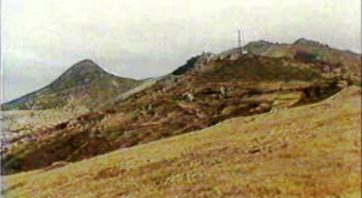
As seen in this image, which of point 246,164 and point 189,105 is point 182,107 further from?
point 246,164

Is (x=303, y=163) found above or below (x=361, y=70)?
below

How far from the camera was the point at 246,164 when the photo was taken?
3675cm

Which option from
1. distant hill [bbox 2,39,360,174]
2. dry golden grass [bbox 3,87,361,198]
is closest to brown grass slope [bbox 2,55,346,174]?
distant hill [bbox 2,39,360,174]

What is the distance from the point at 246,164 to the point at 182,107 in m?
41.8

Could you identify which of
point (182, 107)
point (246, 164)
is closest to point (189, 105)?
point (182, 107)

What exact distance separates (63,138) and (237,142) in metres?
43.6

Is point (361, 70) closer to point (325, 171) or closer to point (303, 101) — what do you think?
point (303, 101)

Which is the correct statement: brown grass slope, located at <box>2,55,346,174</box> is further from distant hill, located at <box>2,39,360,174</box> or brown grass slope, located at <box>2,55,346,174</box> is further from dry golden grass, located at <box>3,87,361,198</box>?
dry golden grass, located at <box>3,87,361,198</box>

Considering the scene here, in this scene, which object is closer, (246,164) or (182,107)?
(246,164)

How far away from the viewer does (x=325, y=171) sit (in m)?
32.8

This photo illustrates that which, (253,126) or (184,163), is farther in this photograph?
(253,126)

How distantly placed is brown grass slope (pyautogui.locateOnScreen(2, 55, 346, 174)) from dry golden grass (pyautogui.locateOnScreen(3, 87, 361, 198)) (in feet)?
39.4

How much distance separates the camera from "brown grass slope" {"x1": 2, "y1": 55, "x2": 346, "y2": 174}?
223ft

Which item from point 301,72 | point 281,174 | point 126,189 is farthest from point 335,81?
point 126,189
